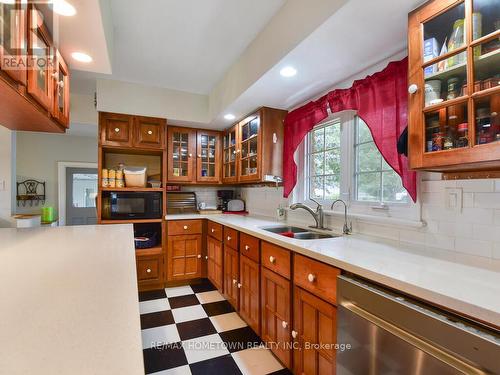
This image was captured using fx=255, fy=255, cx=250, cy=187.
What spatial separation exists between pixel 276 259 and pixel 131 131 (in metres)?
2.30

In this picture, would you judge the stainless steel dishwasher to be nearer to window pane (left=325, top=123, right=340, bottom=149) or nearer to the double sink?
the double sink

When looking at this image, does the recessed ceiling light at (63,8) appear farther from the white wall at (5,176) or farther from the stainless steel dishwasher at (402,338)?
the white wall at (5,176)

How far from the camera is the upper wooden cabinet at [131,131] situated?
2861 millimetres

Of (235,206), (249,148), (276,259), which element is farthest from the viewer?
(235,206)

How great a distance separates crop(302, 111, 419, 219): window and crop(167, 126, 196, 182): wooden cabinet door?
5.16 ft

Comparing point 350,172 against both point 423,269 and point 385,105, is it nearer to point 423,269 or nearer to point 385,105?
point 385,105

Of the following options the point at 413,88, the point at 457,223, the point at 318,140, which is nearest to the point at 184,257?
the point at 318,140

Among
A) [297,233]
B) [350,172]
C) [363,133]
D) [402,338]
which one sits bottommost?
[402,338]

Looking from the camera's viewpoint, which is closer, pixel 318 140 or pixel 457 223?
pixel 457 223

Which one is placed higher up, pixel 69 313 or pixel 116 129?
pixel 116 129

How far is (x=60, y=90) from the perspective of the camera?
1632 mm

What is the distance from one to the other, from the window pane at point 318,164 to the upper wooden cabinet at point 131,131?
181cm

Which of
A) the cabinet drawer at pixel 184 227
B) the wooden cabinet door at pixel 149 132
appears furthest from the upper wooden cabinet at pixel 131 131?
the cabinet drawer at pixel 184 227

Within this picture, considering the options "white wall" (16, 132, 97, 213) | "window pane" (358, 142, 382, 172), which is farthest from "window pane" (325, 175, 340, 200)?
"white wall" (16, 132, 97, 213)
